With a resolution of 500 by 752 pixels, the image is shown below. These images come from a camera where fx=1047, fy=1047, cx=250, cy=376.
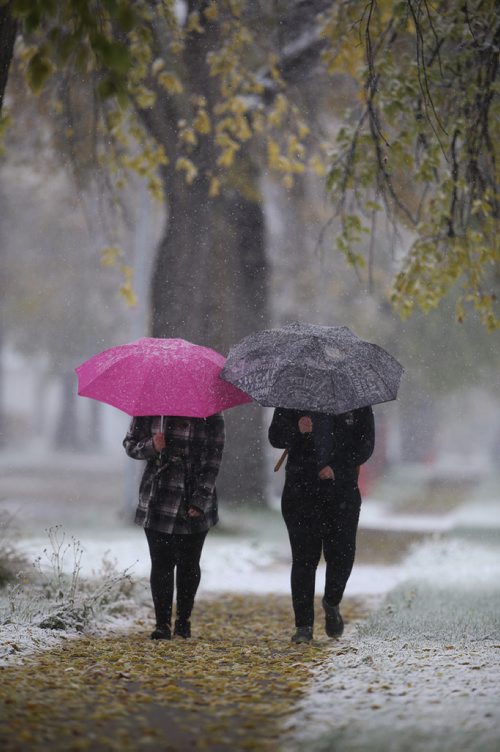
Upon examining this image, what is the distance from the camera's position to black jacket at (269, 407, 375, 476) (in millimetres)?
6562

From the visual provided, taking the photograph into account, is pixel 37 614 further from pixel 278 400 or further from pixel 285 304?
pixel 285 304

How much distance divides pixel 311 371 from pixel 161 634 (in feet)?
6.65

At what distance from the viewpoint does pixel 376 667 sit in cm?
555

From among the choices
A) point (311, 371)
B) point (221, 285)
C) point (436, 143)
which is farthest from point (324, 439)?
point (221, 285)

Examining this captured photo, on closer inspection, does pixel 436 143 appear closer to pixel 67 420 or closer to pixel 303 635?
pixel 303 635

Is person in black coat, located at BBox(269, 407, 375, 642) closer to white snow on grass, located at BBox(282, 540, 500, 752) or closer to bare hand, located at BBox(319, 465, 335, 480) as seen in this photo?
bare hand, located at BBox(319, 465, 335, 480)

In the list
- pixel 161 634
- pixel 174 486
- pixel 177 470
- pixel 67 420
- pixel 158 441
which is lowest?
pixel 161 634

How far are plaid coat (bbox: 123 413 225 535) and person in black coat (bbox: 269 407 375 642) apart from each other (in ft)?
1.45

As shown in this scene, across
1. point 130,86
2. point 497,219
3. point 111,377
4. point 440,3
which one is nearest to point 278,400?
point 111,377

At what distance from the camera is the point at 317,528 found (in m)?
6.64

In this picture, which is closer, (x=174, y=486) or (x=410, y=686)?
(x=410, y=686)

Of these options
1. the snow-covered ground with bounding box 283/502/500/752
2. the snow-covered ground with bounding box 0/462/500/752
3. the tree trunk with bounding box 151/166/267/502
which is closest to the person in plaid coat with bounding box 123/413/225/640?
the snow-covered ground with bounding box 0/462/500/752

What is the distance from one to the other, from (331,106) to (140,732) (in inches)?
532

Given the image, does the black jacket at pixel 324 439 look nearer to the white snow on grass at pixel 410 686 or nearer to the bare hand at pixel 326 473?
the bare hand at pixel 326 473
